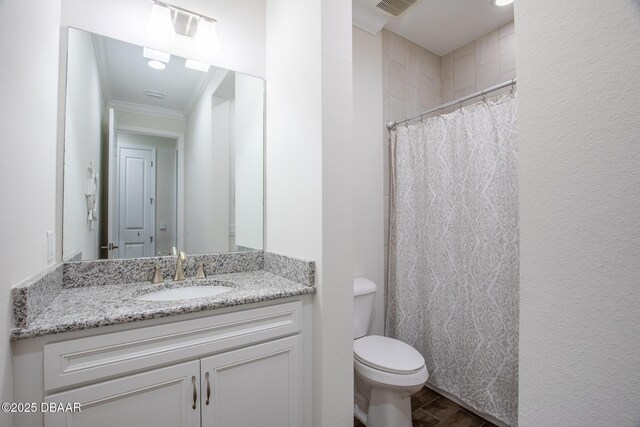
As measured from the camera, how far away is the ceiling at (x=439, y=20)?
6.55 ft

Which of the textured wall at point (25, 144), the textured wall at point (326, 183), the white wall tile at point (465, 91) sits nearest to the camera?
the textured wall at point (25, 144)

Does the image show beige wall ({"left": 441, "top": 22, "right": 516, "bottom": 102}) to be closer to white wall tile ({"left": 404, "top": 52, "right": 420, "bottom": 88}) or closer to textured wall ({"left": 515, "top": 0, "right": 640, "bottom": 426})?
white wall tile ({"left": 404, "top": 52, "right": 420, "bottom": 88})

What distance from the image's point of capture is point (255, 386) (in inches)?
44.8

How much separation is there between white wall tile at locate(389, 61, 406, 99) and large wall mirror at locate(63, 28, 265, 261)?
1.12 m

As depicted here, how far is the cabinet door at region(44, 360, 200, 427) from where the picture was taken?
85cm

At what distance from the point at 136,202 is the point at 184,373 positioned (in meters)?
0.96

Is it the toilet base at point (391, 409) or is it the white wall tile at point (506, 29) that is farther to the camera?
the white wall tile at point (506, 29)

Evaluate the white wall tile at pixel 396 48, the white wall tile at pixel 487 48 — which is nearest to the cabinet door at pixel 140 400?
the white wall tile at pixel 396 48

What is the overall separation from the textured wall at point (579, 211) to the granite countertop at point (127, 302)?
2.96 ft

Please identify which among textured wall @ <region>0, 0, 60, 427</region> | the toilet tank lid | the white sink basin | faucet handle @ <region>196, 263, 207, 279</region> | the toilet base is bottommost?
the toilet base

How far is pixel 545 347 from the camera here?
54cm

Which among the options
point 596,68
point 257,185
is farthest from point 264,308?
point 596,68

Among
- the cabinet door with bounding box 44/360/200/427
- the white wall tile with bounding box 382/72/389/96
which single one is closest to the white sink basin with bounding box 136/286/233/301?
the cabinet door with bounding box 44/360/200/427

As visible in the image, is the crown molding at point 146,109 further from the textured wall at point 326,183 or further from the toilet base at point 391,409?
the toilet base at point 391,409
